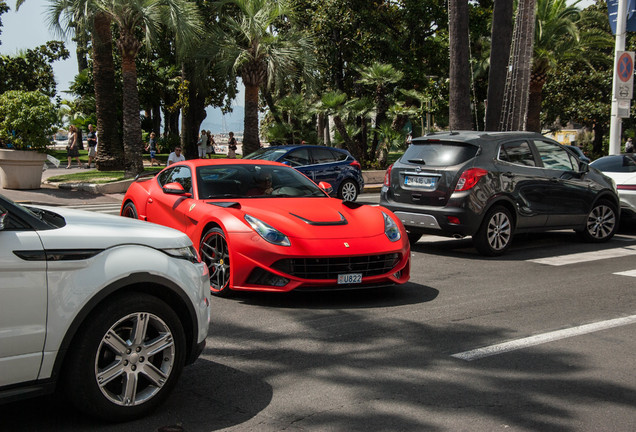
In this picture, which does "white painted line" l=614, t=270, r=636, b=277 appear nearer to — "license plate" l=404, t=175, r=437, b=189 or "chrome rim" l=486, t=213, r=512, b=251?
"chrome rim" l=486, t=213, r=512, b=251

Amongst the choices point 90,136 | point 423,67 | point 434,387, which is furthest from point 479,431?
point 423,67

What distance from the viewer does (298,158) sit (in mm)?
17984

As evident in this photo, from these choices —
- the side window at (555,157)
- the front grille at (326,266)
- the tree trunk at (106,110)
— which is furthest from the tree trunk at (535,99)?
the front grille at (326,266)

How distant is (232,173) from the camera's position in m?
8.27

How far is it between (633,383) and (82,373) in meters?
3.68

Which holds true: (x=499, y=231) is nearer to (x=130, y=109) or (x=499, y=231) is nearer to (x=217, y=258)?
(x=217, y=258)

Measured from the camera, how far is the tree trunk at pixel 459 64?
17891mm

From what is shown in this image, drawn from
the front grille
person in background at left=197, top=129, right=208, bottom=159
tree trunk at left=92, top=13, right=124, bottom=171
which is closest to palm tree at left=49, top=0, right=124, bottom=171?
tree trunk at left=92, top=13, right=124, bottom=171

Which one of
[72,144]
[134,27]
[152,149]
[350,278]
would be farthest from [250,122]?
[350,278]

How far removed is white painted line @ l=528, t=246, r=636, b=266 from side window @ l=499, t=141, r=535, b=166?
1575 millimetres

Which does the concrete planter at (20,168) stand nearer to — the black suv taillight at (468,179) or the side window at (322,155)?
the side window at (322,155)

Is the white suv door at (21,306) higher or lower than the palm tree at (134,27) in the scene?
lower

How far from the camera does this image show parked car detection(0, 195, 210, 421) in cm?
344

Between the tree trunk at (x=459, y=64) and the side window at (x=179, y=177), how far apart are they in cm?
1095
